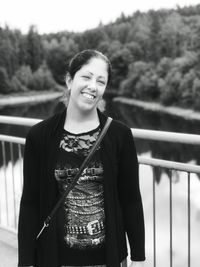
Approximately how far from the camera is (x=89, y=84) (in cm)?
137

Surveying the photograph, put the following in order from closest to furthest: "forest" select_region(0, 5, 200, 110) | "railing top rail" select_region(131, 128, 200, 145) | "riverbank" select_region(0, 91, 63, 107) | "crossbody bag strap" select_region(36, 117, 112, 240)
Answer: "crossbody bag strap" select_region(36, 117, 112, 240)
"railing top rail" select_region(131, 128, 200, 145)
"forest" select_region(0, 5, 200, 110)
"riverbank" select_region(0, 91, 63, 107)

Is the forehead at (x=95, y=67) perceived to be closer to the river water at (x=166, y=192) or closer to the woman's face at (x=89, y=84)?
the woman's face at (x=89, y=84)

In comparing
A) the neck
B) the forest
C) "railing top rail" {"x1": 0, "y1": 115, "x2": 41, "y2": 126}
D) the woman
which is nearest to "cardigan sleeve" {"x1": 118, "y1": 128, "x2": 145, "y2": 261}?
the woman

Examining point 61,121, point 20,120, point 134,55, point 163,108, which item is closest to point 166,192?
point 20,120

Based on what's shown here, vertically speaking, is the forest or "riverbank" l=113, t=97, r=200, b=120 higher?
the forest

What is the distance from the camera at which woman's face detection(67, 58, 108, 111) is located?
1365mm

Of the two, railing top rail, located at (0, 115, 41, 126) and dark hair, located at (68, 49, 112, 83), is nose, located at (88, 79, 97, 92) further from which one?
railing top rail, located at (0, 115, 41, 126)

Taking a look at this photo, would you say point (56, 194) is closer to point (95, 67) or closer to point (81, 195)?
point (81, 195)

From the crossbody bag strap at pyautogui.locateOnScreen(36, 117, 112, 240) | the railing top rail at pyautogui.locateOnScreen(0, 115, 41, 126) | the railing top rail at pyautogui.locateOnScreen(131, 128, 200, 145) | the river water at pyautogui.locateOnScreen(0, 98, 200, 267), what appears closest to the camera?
the crossbody bag strap at pyautogui.locateOnScreen(36, 117, 112, 240)

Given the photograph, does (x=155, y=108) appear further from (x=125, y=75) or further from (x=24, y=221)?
(x=24, y=221)

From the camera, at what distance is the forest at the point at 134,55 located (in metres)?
65.0

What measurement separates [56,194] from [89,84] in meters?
0.38

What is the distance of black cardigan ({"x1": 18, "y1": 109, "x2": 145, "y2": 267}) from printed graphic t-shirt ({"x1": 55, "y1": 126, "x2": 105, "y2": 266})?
0.10 ft

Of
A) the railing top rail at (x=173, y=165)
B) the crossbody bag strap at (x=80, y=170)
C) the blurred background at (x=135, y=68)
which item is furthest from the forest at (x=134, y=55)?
the crossbody bag strap at (x=80, y=170)
